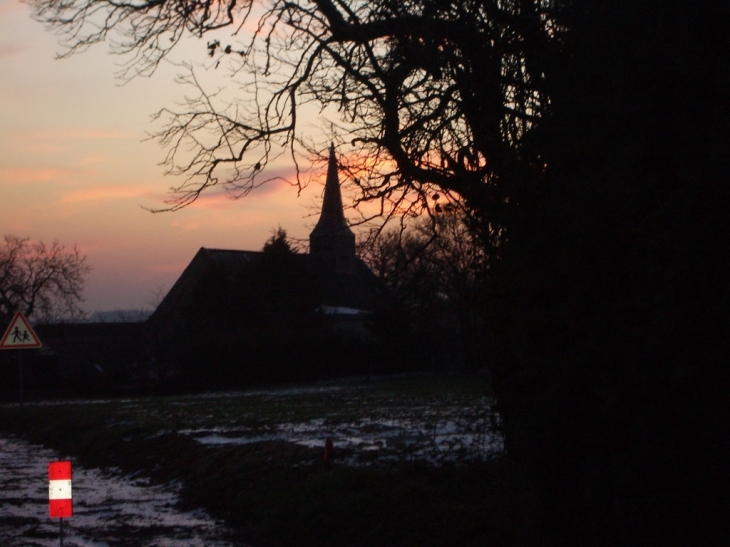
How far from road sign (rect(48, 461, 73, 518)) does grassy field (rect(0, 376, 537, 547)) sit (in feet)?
6.37

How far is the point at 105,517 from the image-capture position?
414 inches

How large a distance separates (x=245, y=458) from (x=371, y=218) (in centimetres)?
444

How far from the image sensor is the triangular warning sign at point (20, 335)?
25.0 metres

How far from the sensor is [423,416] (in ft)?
65.7

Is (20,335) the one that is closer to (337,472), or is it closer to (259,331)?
(337,472)

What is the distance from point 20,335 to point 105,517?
16187 mm

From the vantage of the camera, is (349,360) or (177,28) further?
(349,360)

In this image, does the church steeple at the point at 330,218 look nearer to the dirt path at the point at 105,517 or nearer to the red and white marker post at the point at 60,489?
the dirt path at the point at 105,517

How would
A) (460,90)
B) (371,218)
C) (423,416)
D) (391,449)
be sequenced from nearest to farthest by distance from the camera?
(460,90)
(371,218)
(391,449)
(423,416)

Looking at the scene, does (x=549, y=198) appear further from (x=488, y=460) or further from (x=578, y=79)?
(x=488, y=460)

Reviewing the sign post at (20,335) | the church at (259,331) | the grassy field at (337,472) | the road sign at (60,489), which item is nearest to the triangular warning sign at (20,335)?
the sign post at (20,335)

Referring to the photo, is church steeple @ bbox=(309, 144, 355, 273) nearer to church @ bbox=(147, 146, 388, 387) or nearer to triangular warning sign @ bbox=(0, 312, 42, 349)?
triangular warning sign @ bbox=(0, 312, 42, 349)

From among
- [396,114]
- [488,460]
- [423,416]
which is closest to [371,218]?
[396,114]

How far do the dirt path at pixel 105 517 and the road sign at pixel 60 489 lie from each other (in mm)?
816
